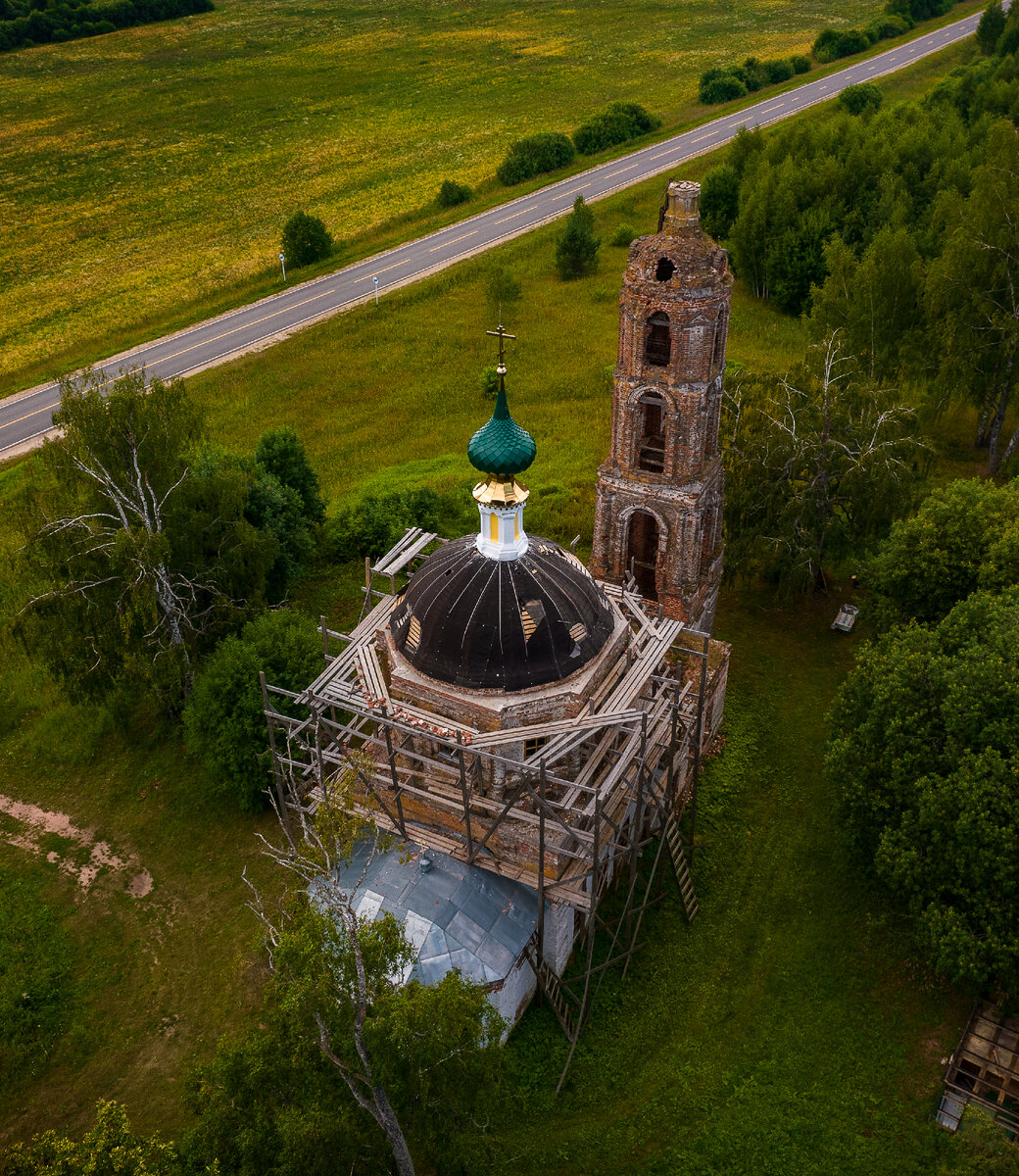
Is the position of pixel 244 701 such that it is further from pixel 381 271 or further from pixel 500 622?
pixel 381 271

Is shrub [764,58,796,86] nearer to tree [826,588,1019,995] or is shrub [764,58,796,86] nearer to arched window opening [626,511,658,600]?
arched window opening [626,511,658,600]

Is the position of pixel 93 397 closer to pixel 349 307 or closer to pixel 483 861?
pixel 483 861

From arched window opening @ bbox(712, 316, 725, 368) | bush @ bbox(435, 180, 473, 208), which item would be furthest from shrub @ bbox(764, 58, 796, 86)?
arched window opening @ bbox(712, 316, 725, 368)

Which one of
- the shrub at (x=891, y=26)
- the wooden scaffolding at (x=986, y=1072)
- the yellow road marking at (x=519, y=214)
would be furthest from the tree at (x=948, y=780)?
the shrub at (x=891, y=26)

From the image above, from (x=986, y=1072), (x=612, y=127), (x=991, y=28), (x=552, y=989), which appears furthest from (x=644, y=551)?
(x=991, y=28)

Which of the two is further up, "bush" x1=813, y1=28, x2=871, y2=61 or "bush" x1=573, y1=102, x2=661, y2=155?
"bush" x1=813, y1=28, x2=871, y2=61
